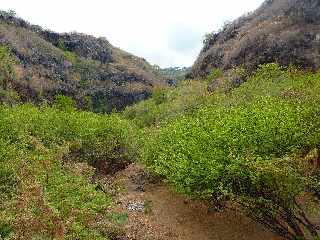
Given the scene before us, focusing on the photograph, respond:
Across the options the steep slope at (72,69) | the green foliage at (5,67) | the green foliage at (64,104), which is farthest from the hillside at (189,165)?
the steep slope at (72,69)

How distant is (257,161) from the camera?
22.8 m

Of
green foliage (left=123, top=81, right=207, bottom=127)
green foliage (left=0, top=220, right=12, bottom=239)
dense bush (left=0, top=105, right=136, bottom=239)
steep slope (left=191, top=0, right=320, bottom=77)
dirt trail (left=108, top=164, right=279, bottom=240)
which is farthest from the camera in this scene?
steep slope (left=191, top=0, right=320, bottom=77)

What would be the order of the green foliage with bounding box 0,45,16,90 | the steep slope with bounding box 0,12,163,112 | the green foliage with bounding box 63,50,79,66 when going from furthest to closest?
the green foliage with bounding box 63,50,79,66
the steep slope with bounding box 0,12,163,112
the green foliage with bounding box 0,45,16,90

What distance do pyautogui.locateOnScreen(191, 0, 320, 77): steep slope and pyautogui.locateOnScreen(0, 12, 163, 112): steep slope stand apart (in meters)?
34.0

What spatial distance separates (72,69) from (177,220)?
89.1 metres

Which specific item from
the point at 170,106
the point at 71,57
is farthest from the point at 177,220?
the point at 71,57

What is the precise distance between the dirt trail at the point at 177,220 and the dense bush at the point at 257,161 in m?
2.04

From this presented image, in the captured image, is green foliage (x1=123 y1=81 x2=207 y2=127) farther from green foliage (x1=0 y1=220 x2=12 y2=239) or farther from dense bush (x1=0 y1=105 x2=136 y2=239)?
green foliage (x1=0 y1=220 x2=12 y2=239)

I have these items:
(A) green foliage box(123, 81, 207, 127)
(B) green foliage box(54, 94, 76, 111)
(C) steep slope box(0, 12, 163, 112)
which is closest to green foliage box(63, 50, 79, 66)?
(C) steep slope box(0, 12, 163, 112)

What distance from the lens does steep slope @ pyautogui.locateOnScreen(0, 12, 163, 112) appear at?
317ft

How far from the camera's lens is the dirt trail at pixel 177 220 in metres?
28.8

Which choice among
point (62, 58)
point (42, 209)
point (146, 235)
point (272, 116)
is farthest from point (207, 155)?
point (62, 58)

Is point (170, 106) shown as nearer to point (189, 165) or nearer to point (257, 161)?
point (189, 165)

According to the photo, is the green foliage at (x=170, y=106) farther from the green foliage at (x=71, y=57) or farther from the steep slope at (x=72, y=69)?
the green foliage at (x=71, y=57)
